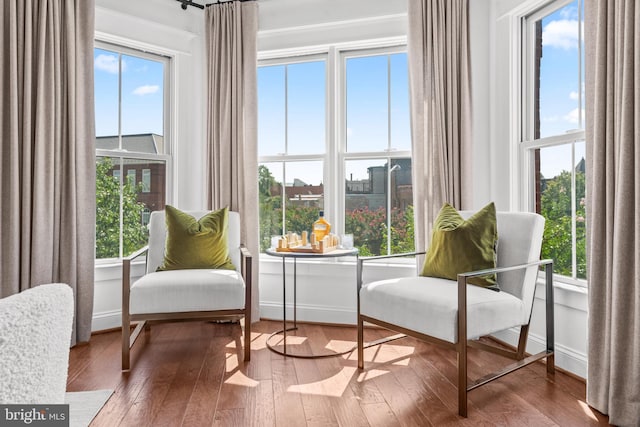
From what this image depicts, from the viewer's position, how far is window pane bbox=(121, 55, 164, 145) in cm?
334

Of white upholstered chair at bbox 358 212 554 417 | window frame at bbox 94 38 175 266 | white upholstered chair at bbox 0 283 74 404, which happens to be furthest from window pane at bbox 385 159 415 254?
white upholstered chair at bbox 0 283 74 404

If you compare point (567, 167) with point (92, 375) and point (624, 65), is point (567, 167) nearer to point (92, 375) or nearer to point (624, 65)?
point (624, 65)

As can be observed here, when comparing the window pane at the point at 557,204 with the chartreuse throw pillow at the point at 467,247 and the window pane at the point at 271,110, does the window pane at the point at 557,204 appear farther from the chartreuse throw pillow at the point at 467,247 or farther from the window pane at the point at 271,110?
the window pane at the point at 271,110

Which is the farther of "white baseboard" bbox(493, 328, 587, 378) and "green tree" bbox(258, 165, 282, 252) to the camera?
"green tree" bbox(258, 165, 282, 252)

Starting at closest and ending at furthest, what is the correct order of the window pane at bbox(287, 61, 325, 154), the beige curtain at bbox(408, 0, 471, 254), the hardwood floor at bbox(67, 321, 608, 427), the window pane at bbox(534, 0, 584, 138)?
1. the hardwood floor at bbox(67, 321, 608, 427)
2. the window pane at bbox(534, 0, 584, 138)
3. the beige curtain at bbox(408, 0, 471, 254)
4. the window pane at bbox(287, 61, 325, 154)

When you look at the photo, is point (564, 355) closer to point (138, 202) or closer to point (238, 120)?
point (238, 120)

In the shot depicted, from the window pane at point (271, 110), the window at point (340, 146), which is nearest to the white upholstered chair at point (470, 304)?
the window at point (340, 146)

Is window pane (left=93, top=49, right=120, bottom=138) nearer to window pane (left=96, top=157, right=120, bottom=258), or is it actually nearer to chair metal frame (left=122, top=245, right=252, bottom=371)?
window pane (left=96, top=157, right=120, bottom=258)

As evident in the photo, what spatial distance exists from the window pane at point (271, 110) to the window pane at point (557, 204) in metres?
1.99

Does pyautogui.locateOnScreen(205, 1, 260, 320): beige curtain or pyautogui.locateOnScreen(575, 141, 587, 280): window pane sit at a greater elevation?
pyautogui.locateOnScreen(205, 1, 260, 320): beige curtain

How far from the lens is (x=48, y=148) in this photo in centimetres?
269

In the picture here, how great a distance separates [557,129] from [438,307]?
149 cm

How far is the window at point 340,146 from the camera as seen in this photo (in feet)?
10.7

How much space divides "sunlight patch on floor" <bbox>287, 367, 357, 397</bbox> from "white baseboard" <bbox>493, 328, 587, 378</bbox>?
3.83 ft
